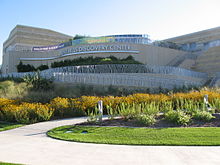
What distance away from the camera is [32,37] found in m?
47.7

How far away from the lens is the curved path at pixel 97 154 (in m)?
5.03

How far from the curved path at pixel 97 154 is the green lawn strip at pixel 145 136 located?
39 cm

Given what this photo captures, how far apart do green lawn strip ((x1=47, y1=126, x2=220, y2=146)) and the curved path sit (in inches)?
15.3

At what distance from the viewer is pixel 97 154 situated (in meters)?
5.64

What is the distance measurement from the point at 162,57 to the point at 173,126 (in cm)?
2469

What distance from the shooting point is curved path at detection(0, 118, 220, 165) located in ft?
16.5

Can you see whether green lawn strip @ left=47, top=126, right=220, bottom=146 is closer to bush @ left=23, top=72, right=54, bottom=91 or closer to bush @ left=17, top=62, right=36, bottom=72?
bush @ left=23, top=72, right=54, bottom=91

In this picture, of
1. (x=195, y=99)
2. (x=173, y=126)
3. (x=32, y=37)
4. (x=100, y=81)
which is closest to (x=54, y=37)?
(x=32, y=37)

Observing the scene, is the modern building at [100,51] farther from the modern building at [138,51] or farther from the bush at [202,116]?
the bush at [202,116]

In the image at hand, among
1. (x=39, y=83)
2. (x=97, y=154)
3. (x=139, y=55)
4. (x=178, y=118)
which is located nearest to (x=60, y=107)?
(x=178, y=118)

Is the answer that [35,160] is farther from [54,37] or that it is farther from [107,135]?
[54,37]

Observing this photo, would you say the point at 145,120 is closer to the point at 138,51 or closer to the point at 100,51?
the point at 138,51

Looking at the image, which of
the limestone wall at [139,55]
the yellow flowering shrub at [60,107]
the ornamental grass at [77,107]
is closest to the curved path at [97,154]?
the ornamental grass at [77,107]

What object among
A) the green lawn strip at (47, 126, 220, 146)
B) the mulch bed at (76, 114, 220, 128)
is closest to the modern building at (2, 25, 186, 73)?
the mulch bed at (76, 114, 220, 128)
